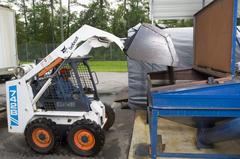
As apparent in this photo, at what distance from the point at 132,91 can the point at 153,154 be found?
11.7 feet

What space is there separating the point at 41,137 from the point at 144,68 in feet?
10.3

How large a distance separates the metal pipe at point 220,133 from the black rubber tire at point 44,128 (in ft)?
6.95

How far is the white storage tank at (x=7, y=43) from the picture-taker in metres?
7.10

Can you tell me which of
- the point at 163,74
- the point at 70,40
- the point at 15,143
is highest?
the point at 70,40

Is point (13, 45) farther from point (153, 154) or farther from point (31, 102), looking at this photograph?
point (153, 154)

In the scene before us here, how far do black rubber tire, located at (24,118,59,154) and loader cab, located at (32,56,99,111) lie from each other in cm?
31

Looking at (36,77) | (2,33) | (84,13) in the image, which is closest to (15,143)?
(36,77)

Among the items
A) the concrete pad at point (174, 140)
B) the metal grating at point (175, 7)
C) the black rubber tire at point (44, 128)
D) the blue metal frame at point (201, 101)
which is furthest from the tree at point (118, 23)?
the blue metal frame at point (201, 101)

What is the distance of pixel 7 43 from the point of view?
290 inches

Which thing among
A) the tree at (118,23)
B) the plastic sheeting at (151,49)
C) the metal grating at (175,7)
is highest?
the tree at (118,23)

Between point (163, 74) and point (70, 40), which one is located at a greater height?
point (70, 40)

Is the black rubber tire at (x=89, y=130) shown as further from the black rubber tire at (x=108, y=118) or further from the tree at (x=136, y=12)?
the tree at (x=136, y=12)

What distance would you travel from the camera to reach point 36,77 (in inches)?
174

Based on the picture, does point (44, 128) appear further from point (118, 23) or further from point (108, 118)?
point (118, 23)
